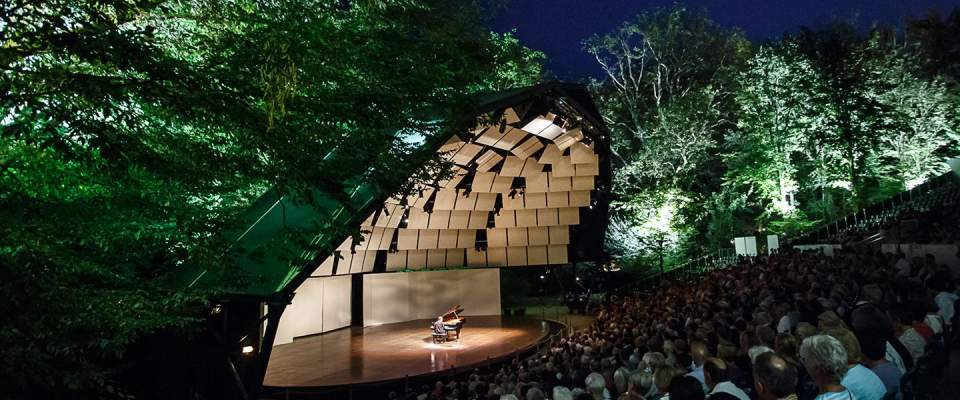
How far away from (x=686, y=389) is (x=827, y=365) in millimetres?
692

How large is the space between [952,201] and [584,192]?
30.3 ft

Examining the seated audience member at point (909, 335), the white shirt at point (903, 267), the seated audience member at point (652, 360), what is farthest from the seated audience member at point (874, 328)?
the white shirt at point (903, 267)

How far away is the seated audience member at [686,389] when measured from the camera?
2.37 m

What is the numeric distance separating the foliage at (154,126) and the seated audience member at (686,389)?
8.11ft

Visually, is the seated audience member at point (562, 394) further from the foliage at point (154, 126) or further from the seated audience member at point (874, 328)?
the foliage at point (154, 126)

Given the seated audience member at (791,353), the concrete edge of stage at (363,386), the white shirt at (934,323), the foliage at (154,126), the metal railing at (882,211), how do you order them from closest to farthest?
the foliage at (154,126), the seated audience member at (791,353), the white shirt at (934,323), the concrete edge of stage at (363,386), the metal railing at (882,211)

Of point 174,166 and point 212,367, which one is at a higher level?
point 174,166

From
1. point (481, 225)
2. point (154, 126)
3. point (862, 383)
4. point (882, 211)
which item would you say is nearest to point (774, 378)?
point (862, 383)

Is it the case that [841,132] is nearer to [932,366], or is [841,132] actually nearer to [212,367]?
[932,366]

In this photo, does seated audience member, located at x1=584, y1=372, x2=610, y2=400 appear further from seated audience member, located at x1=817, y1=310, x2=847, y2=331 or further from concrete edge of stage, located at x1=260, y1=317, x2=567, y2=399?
concrete edge of stage, located at x1=260, y1=317, x2=567, y2=399

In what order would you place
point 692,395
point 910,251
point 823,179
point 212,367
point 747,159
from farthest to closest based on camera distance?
point 747,159 < point 823,179 < point 910,251 < point 212,367 < point 692,395

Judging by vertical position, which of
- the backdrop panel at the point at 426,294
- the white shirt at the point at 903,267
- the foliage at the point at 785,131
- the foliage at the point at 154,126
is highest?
the foliage at the point at 785,131

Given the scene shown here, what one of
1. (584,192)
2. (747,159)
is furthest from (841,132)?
(584,192)

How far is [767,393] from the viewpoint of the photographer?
241 cm
